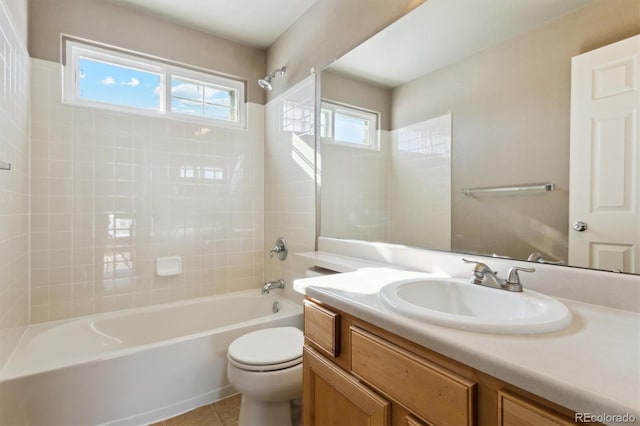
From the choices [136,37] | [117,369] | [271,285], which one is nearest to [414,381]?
[117,369]

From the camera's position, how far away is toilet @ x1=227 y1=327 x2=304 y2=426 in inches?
55.8

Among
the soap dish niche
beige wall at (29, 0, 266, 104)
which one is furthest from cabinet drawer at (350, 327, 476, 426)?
beige wall at (29, 0, 266, 104)

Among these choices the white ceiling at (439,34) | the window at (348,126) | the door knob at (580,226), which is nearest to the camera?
the door knob at (580,226)

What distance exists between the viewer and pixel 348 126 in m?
2.02

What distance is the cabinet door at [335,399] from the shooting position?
0.84 metres

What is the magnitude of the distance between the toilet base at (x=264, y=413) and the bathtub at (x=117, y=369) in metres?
0.44

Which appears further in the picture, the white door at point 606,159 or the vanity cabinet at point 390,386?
the white door at point 606,159

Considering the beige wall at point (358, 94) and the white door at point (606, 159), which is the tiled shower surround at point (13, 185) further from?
the white door at point (606, 159)

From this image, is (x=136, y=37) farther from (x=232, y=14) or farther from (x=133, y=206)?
(x=133, y=206)

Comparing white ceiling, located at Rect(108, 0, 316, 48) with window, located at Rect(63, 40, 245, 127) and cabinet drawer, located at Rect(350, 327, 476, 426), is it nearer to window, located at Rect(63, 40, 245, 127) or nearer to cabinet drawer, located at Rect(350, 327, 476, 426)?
window, located at Rect(63, 40, 245, 127)

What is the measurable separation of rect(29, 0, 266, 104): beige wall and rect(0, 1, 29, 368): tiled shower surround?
27cm

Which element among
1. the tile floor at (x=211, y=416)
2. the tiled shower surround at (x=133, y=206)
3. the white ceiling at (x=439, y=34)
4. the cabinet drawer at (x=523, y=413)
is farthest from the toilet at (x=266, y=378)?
the white ceiling at (x=439, y=34)

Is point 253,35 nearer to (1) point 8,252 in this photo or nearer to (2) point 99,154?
(2) point 99,154

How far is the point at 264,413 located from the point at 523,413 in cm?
129
